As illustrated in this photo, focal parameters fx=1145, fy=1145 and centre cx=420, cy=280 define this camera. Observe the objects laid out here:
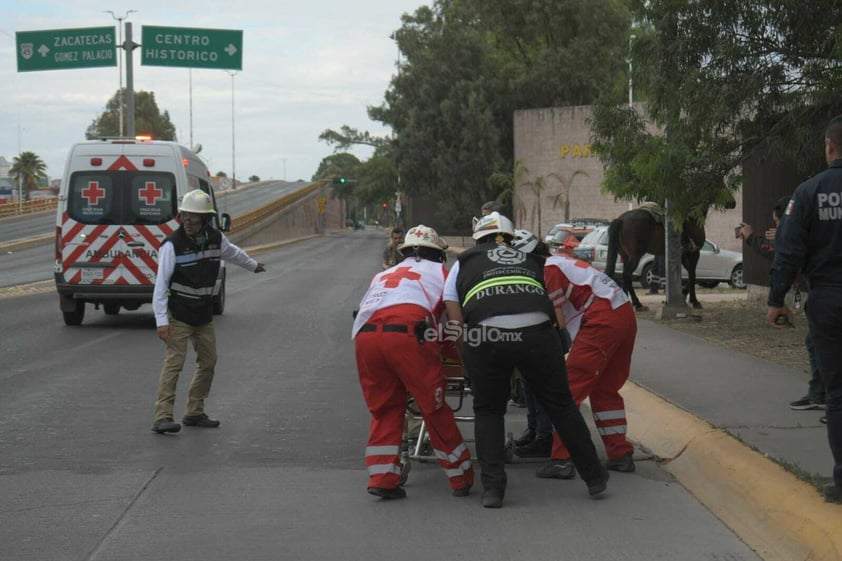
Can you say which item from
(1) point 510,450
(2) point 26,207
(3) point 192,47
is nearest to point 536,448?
(1) point 510,450

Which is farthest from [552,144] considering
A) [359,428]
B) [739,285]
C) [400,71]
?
[359,428]

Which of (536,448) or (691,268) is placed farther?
(691,268)

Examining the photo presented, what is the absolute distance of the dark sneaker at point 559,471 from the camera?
759cm

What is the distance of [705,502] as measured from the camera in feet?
23.1

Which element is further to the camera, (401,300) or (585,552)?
(401,300)

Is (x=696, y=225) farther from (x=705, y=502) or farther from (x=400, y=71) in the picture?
(x=400, y=71)

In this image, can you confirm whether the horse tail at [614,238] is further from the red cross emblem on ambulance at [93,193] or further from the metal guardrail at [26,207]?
the metal guardrail at [26,207]

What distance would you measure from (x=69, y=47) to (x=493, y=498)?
26.4 metres

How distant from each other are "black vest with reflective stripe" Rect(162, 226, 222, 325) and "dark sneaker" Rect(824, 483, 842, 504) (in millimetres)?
5234

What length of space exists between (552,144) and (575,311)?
157ft

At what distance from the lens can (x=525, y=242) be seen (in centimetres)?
728

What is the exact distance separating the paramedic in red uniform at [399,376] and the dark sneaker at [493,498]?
291 millimetres

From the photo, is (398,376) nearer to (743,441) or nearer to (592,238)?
(743,441)

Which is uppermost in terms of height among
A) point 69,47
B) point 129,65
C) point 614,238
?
point 69,47
